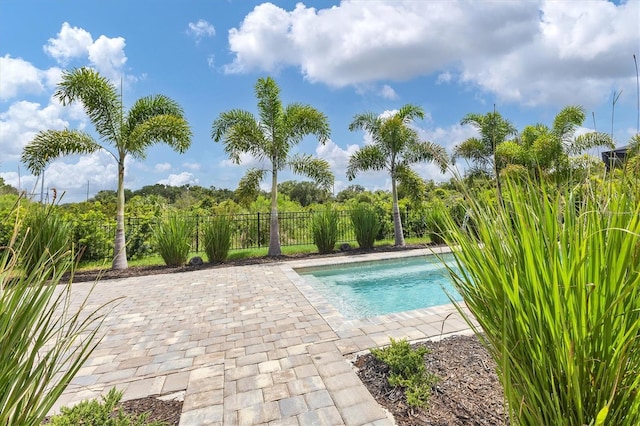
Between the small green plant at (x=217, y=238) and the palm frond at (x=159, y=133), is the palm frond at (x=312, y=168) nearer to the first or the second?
the small green plant at (x=217, y=238)

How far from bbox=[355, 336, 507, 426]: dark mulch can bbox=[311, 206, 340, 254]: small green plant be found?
7.62m

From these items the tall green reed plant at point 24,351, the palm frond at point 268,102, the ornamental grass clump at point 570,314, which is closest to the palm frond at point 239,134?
the palm frond at point 268,102

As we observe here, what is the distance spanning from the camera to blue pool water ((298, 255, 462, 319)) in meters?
5.82

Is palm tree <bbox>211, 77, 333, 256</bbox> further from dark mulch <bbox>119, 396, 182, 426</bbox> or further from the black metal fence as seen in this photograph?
dark mulch <bbox>119, 396, 182, 426</bbox>

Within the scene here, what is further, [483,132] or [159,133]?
[483,132]

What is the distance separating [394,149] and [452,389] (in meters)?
9.91

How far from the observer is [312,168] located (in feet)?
34.5

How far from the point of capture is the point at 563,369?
1.01 m

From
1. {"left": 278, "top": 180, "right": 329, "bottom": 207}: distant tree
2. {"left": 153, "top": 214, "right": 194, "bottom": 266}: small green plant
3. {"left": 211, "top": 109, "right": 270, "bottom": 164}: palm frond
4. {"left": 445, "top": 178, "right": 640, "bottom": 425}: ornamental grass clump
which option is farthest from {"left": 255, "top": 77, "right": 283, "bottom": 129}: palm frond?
{"left": 278, "top": 180, "right": 329, "bottom": 207}: distant tree

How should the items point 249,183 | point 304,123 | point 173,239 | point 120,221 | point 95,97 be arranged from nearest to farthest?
point 95,97
point 120,221
point 173,239
point 249,183
point 304,123

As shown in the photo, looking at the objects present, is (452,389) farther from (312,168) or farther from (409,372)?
(312,168)

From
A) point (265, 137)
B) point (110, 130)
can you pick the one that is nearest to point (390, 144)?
point (265, 137)

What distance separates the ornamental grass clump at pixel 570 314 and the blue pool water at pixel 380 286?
3.83m

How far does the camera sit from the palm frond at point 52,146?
295 inches
